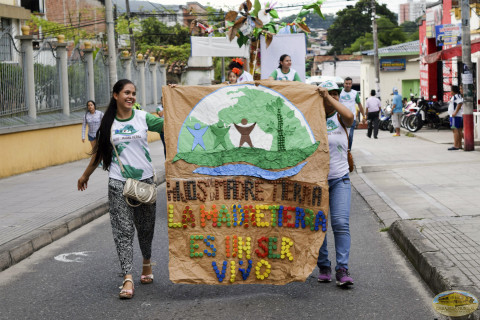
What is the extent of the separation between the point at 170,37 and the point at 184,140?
57009 mm

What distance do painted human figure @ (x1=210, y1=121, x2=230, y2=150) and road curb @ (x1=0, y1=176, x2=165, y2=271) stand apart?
2.87 meters

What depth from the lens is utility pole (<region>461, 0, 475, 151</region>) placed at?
18.5m

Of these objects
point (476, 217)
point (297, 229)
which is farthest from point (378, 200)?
point (297, 229)

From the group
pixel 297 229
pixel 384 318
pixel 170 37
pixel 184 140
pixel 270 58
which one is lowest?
pixel 384 318

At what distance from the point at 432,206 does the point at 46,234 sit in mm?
4944

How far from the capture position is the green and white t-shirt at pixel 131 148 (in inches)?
247

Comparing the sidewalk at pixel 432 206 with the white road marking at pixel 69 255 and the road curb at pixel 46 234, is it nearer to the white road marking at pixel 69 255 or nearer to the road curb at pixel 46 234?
the white road marking at pixel 69 255

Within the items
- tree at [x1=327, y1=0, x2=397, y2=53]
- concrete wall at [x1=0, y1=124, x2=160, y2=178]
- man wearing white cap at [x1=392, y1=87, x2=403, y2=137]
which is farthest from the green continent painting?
tree at [x1=327, y1=0, x2=397, y2=53]

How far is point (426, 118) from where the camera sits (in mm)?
30562

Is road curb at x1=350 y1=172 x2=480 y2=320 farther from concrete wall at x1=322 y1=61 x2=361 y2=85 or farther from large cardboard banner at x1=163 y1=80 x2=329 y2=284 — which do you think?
concrete wall at x1=322 y1=61 x2=361 y2=85

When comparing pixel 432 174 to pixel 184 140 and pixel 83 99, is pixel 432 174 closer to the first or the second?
pixel 184 140

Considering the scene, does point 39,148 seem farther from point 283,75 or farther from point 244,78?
point 283,75

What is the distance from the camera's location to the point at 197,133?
243 inches

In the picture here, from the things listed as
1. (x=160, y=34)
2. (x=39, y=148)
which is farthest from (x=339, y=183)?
(x=160, y=34)
